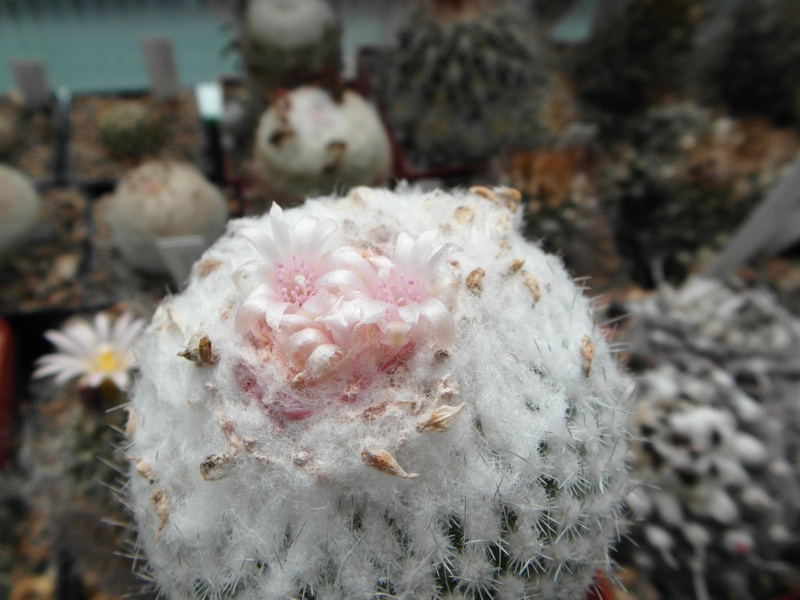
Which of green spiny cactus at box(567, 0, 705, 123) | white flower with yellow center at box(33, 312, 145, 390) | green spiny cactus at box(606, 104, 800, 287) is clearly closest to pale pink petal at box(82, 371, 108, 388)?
white flower with yellow center at box(33, 312, 145, 390)

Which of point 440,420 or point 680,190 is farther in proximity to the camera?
point 680,190

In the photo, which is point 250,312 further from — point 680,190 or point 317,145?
point 680,190

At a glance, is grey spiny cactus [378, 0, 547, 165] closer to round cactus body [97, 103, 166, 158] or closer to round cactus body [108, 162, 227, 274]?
round cactus body [108, 162, 227, 274]

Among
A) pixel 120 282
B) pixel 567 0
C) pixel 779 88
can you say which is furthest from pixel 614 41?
pixel 120 282

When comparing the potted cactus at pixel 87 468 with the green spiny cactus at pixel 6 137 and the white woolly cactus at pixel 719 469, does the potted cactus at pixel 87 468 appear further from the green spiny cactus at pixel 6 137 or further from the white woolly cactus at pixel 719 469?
the green spiny cactus at pixel 6 137

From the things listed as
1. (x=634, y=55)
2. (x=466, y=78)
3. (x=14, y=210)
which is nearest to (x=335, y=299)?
(x=466, y=78)

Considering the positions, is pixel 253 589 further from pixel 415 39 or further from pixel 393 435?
pixel 415 39

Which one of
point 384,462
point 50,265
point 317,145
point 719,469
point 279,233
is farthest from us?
point 50,265

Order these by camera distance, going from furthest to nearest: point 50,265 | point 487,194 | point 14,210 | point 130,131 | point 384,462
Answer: point 130,131 → point 50,265 → point 14,210 → point 487,194 → point 384,462
